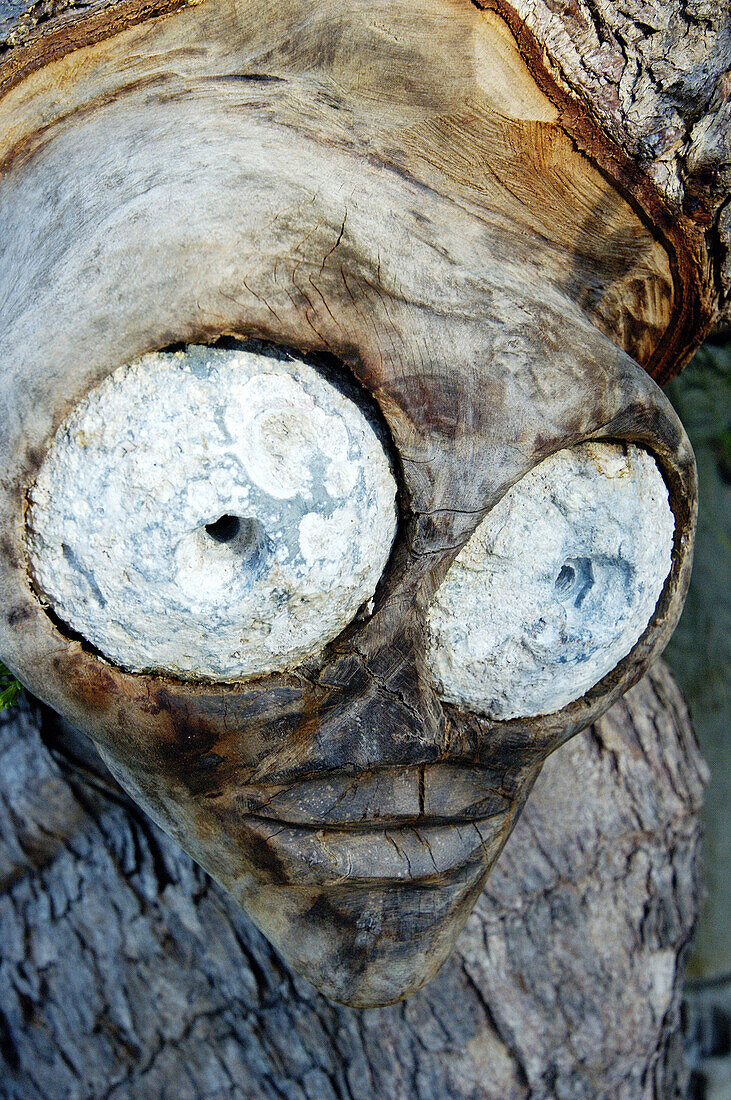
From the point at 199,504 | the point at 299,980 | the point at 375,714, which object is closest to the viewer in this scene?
the point at 199,504

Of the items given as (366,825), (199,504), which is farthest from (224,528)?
(366,825)

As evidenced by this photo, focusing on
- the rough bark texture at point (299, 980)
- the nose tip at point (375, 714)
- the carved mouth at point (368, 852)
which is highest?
the nose tip at point (375, 714)

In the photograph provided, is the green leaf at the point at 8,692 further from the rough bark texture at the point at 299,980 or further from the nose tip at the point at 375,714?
the nose tip at the point at 375,714

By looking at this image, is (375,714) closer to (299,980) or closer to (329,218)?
(329,218)

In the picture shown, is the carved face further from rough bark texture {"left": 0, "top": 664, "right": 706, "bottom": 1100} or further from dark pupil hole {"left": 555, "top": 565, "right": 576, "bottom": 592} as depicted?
rough bark texture {"left": 0, "top": 664, "right": 706, "bottom": 1100}

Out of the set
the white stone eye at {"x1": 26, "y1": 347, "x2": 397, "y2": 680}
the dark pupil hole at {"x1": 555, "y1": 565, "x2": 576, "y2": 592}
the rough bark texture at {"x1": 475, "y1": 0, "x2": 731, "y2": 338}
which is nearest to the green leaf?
the white stone eye at {"x1": 26, "y1": 347, "x2": 397, "y2": 680}

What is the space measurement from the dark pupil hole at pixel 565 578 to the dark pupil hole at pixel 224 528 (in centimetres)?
39

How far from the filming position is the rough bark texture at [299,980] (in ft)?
4.63

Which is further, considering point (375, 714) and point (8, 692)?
point (8, 692)

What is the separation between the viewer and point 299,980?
4.67 ft

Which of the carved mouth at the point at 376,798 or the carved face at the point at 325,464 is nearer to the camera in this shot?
the carved face at the point at 325,464

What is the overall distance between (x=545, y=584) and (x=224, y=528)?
38 centimetres

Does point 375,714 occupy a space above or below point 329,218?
below

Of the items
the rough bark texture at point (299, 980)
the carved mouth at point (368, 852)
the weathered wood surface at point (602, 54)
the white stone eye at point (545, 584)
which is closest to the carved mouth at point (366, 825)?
the carved mouth at point (368, 852)
